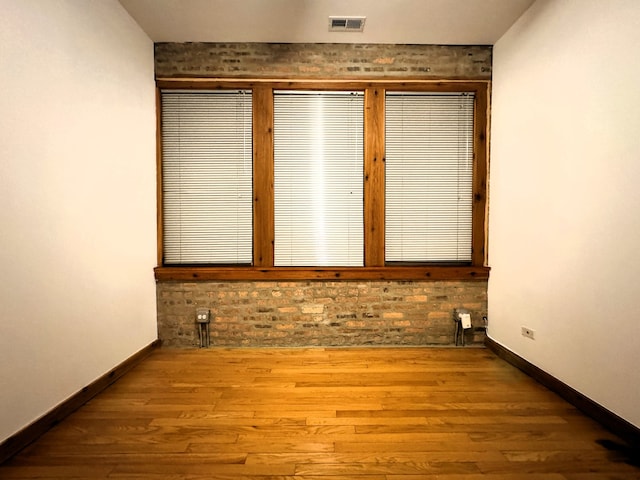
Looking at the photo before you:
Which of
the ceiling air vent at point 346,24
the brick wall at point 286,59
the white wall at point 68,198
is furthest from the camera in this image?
the brick wall at point 286,59

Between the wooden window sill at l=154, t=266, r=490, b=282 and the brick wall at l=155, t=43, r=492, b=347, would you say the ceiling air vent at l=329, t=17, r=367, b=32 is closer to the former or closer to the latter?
the brick wall at l=155, t=43, r=492, b=347

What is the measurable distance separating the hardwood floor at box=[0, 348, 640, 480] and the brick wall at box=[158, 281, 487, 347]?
1.69ft

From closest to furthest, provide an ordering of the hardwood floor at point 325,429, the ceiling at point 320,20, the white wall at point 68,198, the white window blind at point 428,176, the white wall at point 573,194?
the hardwood floor at point 325,429
the white wall at point 68,198
the white wall at point 573,194
the ceiling at point 320,20
the white window blind at point 428,176

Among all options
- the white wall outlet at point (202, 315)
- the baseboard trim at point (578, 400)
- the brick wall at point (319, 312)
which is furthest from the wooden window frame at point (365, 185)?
the baseboard trim at point (578, 400)

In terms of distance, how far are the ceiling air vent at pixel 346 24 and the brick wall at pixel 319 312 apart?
2558mm

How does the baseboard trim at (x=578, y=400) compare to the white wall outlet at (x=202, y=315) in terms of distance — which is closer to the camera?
the baseboard trim at (x=578, y=400)

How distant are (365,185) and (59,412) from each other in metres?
3.19

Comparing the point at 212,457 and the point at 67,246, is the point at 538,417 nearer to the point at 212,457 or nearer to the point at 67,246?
the point at 212,457

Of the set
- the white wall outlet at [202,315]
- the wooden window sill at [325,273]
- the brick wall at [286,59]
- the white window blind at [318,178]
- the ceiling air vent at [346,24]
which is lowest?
the white wall outlet at [202,315]

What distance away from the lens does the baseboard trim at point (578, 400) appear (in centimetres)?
210

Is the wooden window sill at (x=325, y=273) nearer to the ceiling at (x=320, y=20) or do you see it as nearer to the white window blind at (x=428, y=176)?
the white window blind at (x=428, y=176)

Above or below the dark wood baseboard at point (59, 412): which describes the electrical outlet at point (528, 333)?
above

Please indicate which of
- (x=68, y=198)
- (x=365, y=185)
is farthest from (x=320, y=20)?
(x=68, y=198)

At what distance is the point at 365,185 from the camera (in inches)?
148
